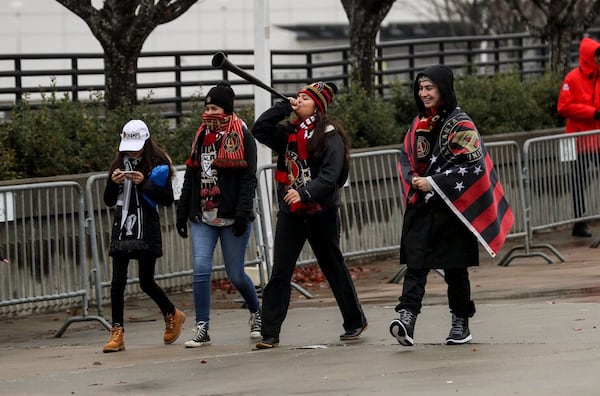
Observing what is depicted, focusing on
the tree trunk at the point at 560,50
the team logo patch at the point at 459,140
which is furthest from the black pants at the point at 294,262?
the tree trunk at the point at 560,50

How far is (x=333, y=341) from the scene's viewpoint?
10055 millimetres

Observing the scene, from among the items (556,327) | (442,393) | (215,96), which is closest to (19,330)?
(215,96)

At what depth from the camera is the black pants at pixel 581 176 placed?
1612 centimetres

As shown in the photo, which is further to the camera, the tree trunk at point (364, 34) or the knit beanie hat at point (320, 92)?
the tree trunk at point (364, 34)

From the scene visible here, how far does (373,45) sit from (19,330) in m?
10.0

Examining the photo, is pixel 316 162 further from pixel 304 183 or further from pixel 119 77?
pixel 119 77

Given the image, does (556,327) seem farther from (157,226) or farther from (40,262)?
(40,262)

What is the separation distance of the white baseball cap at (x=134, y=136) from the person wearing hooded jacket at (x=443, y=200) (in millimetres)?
2002

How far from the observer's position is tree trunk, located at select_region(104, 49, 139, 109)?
16.0 metres

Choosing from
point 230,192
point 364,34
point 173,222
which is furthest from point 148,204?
point 364,34

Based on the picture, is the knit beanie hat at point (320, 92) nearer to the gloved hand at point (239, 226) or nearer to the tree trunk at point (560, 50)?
the gloved hand at point (239, 226)

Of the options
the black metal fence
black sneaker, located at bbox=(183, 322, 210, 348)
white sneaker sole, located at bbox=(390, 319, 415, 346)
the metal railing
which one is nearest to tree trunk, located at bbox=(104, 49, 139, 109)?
the black metal fence

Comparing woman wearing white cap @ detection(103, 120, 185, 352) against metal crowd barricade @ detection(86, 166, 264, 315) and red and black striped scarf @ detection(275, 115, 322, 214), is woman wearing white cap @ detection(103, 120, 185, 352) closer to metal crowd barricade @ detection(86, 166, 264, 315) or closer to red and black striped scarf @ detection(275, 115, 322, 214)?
red and black striped scarf @ detection(275, 115, 322, 214)

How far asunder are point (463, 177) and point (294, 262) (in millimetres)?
1422
